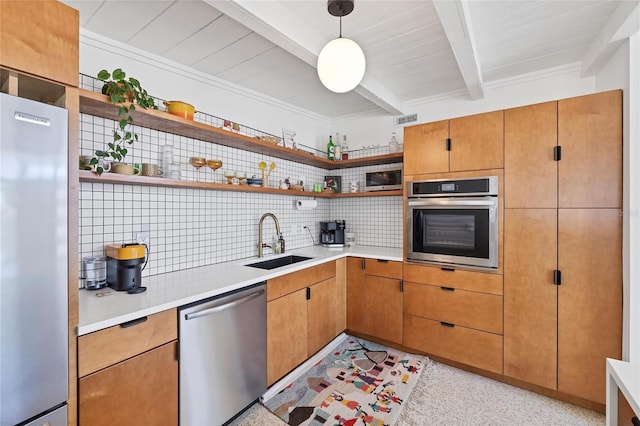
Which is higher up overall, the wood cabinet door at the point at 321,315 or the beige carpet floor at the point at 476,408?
the wood cabinet door at the point at 321,315

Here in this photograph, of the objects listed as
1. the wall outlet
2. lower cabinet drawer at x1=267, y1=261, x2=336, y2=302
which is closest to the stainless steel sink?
lower cabinet drawer at x1=267, y1=261, x2=336, y2=302

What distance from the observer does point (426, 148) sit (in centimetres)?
258

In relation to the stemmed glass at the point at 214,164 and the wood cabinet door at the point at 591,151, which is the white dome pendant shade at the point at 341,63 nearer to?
the stemmed glass at the point at 214,164

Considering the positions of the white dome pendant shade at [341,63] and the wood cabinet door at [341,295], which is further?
the wood cabinet door at [341,295]

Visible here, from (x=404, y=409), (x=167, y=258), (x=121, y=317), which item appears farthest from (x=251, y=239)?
(x=404, y=409)

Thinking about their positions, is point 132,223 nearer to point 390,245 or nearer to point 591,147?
point 390,245

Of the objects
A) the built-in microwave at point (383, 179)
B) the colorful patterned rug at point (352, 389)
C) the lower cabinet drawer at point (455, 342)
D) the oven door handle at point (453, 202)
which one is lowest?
the colorful patterned rug at point (352, 389)

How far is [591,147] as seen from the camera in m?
1.93

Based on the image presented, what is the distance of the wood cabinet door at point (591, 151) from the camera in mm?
1865

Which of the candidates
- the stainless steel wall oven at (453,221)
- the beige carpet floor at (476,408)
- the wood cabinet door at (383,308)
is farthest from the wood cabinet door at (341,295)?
the beige carpet floor at (476,408)

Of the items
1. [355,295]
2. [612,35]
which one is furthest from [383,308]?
[612,35]

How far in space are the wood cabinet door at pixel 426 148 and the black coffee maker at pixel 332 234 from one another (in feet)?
3.54

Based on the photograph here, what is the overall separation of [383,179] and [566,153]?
1599 millimetres

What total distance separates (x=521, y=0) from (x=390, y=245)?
2.39 m
